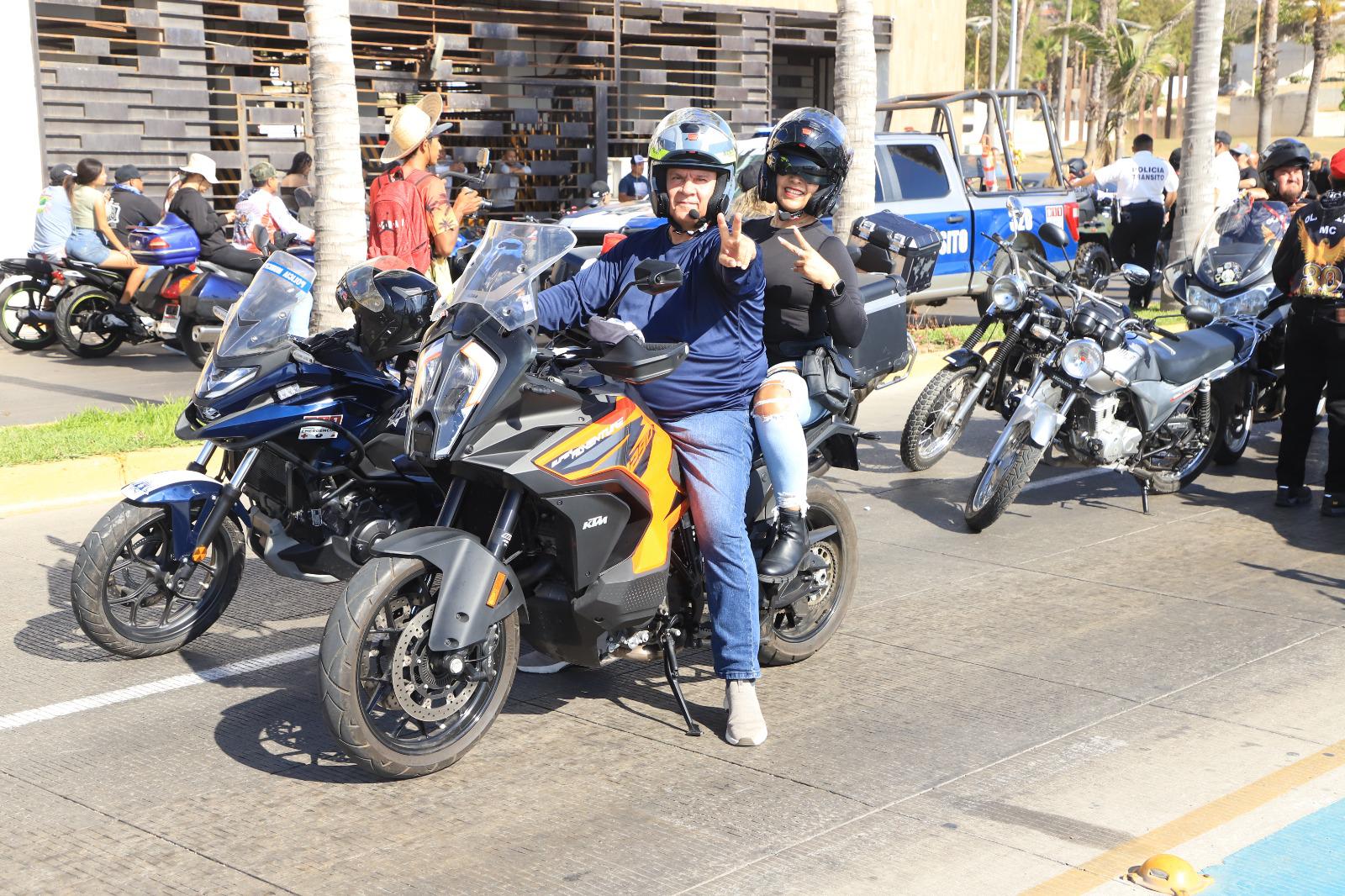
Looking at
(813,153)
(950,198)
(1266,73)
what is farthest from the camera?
(1266,73)

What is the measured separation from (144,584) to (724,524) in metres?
2.38

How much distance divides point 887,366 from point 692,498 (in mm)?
2726

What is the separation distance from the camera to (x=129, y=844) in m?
4.20

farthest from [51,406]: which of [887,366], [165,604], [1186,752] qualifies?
[1186,752]

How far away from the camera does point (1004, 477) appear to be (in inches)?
307

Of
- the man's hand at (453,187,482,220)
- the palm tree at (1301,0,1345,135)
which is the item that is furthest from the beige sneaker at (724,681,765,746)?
the palm tree at (1301,0,1345,135)

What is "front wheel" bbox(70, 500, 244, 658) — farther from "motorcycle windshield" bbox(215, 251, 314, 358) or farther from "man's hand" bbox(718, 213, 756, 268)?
"man's hand" bbox(718, 213, 756, 268)

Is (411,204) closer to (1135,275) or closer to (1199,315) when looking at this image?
(1135,275)

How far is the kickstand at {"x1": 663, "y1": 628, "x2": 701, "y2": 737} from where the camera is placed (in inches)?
199

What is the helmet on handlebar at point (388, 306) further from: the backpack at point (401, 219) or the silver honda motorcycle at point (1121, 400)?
the silver honda motorcycle at point (1121, 400)

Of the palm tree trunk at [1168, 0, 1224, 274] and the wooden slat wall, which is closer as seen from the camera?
the palm tree trunk at [1168, 0, 1224, 274]

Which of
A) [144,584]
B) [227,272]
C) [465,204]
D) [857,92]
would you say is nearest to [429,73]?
[227,272]

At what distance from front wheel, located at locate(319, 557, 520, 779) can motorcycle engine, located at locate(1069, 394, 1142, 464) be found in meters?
4.50

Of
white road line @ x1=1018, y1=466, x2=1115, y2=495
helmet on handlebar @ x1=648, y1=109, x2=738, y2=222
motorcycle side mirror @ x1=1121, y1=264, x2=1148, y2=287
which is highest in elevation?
helmet on handlebar @ x1=648, y1=109, x2=738, y2=222
